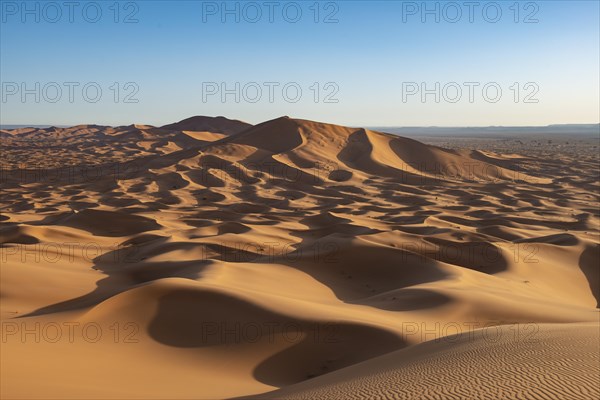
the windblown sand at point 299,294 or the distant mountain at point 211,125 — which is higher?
the distant mountain at point 211,125

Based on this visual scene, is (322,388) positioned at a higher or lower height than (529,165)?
lower

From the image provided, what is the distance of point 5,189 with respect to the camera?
19953 millimetres

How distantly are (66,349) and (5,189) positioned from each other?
1794 centimetres

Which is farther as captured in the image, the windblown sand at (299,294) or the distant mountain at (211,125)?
the distant mountain at (211,125)

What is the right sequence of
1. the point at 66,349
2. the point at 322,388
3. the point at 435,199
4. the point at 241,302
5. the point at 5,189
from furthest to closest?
the point at 5,189 → the point at 435,199 → the point at 241,302 → the point at 66,349 → the point at 322,388

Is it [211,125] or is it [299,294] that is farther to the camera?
[211,125]

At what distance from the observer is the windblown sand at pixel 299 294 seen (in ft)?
12.6

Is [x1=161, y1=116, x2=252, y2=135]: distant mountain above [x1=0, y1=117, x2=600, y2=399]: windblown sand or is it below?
above

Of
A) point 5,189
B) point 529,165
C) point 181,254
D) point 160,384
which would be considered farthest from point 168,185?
point 529,165

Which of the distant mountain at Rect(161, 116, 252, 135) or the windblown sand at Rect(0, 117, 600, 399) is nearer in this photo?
the windblown sand at Rect(0, 117, 600, 399)

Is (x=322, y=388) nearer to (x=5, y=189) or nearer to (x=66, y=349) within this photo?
(x=66, y=349)

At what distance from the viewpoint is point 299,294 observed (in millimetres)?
7297

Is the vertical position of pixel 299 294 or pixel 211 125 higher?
pixel 211 125

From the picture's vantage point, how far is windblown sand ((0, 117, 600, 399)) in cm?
383
